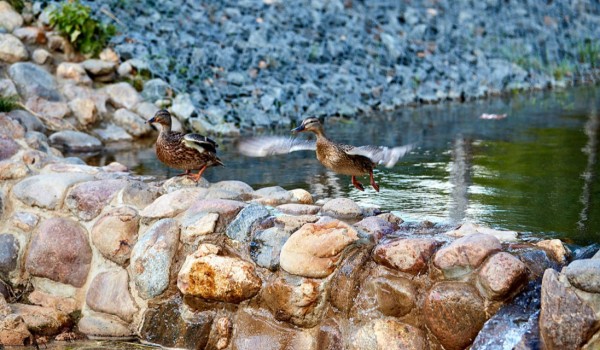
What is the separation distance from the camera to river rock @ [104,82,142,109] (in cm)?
1073

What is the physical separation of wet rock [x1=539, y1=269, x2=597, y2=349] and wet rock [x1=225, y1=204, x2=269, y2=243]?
6.12 feet

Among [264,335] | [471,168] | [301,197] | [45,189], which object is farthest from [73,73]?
[264,335]

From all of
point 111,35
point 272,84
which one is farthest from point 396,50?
point 111,35

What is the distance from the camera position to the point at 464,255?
180 inches

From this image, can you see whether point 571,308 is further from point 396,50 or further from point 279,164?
point 396,50

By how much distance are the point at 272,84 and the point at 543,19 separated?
884cm

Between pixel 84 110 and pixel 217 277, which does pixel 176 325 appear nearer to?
pixel 217 277

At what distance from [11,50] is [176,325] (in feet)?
20.9

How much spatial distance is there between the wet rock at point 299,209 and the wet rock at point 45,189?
1574 mm

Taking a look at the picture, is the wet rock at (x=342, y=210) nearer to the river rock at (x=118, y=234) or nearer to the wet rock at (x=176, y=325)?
the wet rock at (x=176, y=325)

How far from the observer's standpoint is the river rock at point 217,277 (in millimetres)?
5207

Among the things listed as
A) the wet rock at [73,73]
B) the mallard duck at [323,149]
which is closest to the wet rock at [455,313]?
the mallard duck at [323,149]

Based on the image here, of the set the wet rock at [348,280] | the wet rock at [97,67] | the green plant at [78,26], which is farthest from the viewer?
the green plant at [78,26]

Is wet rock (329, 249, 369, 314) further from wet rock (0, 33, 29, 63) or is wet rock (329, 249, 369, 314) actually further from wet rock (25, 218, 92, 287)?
wet rock (0, 33, 29, 63)
